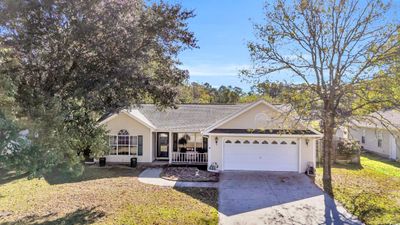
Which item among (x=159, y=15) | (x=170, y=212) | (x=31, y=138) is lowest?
(x=170, y=212)

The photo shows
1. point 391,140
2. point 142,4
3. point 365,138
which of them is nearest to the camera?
point 142,4

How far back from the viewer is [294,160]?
20.3 metres

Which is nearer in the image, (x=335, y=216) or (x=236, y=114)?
(x=335, y=216)

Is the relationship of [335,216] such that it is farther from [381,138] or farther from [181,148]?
[381,138]

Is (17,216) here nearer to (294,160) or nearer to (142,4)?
(142,4)

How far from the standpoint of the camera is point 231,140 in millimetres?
20562

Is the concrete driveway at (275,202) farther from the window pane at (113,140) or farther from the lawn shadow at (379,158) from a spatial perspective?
the lawn shadow at (379,158)

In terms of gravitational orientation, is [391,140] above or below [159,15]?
below

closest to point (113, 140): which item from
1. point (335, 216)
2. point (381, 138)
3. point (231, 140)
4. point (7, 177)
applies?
point (7, 177)

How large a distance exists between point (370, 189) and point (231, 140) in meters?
8.31

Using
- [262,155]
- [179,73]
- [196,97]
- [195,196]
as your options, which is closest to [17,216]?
[195,196]

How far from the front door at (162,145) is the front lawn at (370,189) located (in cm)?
1121

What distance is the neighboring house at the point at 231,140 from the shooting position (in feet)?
65.8

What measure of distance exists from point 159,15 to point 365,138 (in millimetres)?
28728
